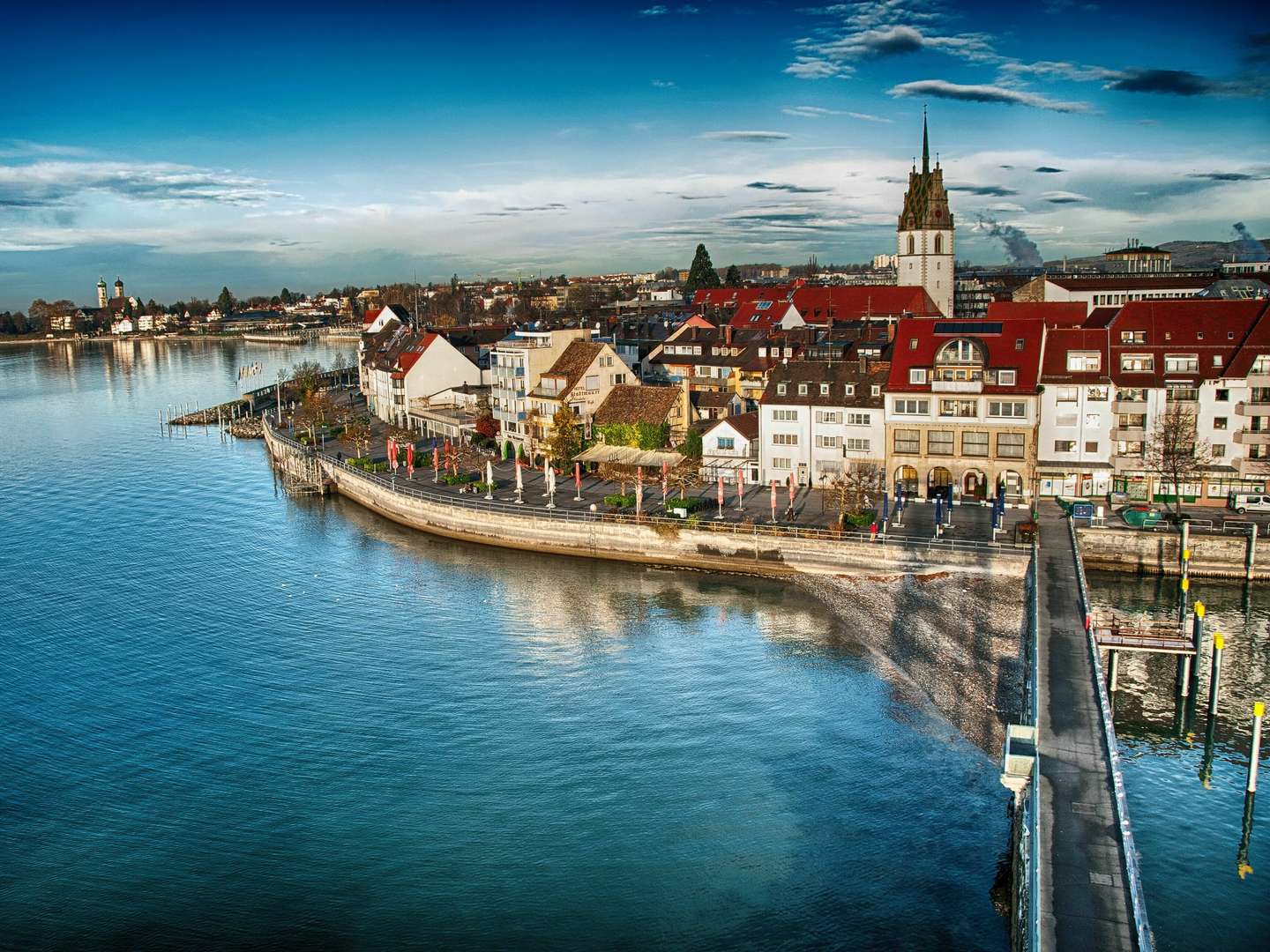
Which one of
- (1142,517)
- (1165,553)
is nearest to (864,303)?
(1142,517)

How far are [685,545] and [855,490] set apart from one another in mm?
8027

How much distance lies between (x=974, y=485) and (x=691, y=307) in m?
68.2

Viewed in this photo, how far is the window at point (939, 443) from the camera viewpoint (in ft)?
151

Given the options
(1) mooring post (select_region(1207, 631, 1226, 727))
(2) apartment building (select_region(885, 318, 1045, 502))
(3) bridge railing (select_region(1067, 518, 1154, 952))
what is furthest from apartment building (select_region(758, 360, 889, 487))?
(1) mooring post (select_region(1207, 631, 1226, 727))

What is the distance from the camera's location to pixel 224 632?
37562mm

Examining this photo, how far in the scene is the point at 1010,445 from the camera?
4528cm

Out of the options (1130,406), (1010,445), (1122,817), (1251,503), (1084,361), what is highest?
(1084,361)

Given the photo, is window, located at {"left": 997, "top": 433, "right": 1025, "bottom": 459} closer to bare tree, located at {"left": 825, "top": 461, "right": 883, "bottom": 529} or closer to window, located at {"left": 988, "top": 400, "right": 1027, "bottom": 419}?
window, located at {"left": 988, "top": 400, "right": 1027, "bottom": 419}

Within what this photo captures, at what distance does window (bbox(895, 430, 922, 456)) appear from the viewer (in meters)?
46.5

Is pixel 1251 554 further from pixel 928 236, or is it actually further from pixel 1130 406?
pixel 928 236

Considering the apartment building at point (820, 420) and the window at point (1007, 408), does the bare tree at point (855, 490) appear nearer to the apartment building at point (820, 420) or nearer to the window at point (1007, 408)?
the apartment building at point (820, 420)

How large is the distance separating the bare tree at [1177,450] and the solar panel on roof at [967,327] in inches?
329

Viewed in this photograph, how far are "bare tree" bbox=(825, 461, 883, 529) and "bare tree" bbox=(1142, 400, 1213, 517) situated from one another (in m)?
11.9

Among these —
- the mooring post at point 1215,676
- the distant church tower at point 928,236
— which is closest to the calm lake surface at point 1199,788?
the mooring post at point 1215,676
